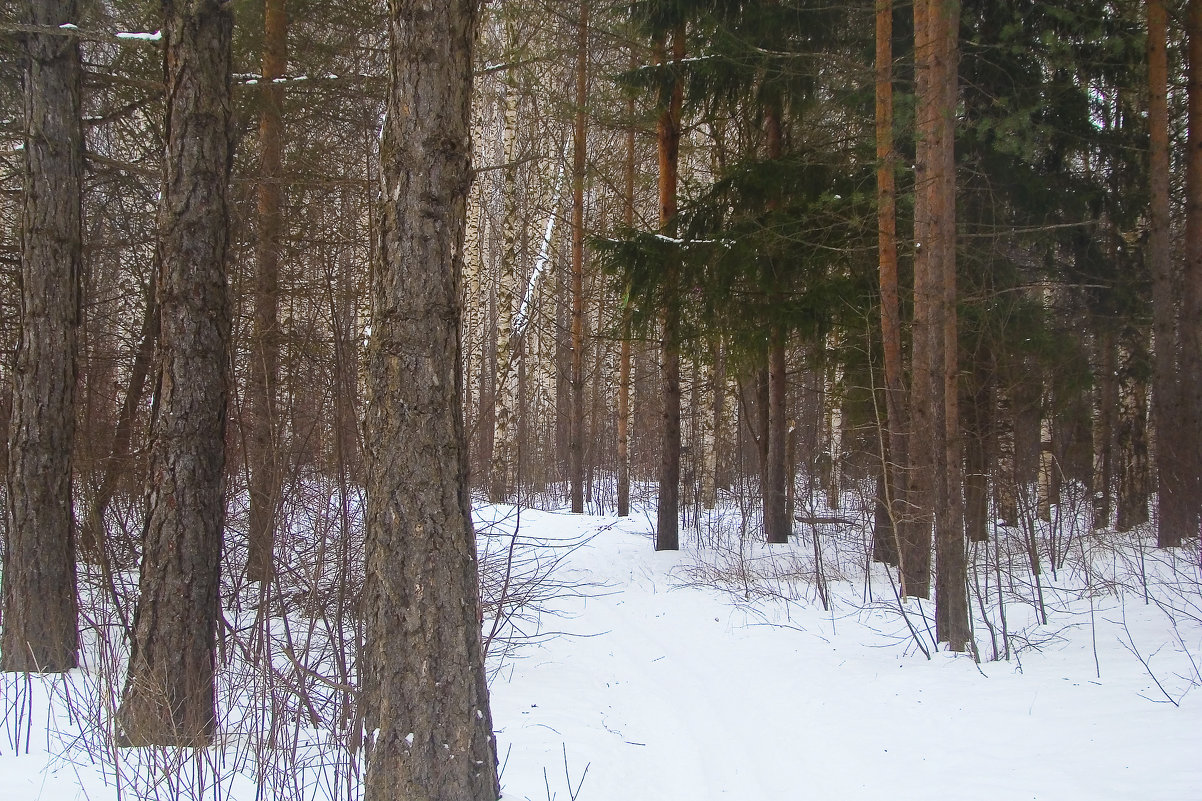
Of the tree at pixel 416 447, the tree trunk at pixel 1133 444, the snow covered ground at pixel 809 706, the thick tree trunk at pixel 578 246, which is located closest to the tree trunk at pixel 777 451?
the snow covered ground at pixel 809 706

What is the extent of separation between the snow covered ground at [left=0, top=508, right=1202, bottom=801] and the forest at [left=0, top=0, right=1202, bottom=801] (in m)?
0.15

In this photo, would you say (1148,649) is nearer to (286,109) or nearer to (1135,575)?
(1135,575)

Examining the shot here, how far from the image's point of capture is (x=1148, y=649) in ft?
19.9

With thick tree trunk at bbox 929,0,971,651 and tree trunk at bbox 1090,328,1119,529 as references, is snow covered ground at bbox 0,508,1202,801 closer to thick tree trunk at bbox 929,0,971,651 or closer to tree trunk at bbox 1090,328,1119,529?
thick tree trunk at bbox 929,0,971,651

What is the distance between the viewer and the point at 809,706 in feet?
19.2

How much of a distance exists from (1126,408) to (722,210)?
8834 mm

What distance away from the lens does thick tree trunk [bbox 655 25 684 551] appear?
12.1m

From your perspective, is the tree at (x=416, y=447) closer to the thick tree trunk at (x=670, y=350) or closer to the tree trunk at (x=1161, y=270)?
the thick tree trunk at (x=670, y=350)

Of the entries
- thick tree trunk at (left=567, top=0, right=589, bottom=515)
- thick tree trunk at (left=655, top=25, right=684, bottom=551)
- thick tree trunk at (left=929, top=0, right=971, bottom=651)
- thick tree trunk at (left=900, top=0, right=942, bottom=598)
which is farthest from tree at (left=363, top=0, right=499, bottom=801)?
thick tree trunk at (left=567, top=0, right=589, bottom=515)

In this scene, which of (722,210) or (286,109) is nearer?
(286,109)

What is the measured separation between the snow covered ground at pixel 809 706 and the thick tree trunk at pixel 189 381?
1.37 feet

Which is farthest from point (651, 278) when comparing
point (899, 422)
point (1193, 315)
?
point (1193, 315)

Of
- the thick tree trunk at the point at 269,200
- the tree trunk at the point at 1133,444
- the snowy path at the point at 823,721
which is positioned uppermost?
the thick tree trunk at the point at 269,200

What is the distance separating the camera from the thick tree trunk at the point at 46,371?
5.41 m
